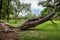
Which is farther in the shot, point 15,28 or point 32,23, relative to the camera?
point 32,23

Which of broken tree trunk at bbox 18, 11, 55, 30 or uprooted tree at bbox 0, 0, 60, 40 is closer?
uprooted tree at bbox 0, 0, 60, 40

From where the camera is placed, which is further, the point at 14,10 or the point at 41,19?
the point at 14,10

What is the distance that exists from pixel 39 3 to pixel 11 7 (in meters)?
25.7

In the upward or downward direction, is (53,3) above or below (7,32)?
above

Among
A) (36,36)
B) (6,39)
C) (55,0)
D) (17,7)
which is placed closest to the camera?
(6,39)

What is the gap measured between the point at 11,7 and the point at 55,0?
26.6m

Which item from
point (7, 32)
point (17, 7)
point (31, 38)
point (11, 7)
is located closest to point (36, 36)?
point (31, 38)

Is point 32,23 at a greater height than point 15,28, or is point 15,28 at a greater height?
point 32,23

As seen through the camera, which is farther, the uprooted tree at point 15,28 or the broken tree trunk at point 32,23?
the broken tree trunk at point 32,23

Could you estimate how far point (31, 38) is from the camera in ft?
47.2

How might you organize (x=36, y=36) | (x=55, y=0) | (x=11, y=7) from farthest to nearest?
1. (x=11, y=7)
2. (x=55, y=0)
3. (x=36, y=36)

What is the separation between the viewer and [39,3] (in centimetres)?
1691

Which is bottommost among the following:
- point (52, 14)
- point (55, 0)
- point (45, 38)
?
point (45, 38)

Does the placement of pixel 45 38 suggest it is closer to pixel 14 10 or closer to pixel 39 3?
pixel 39 3
